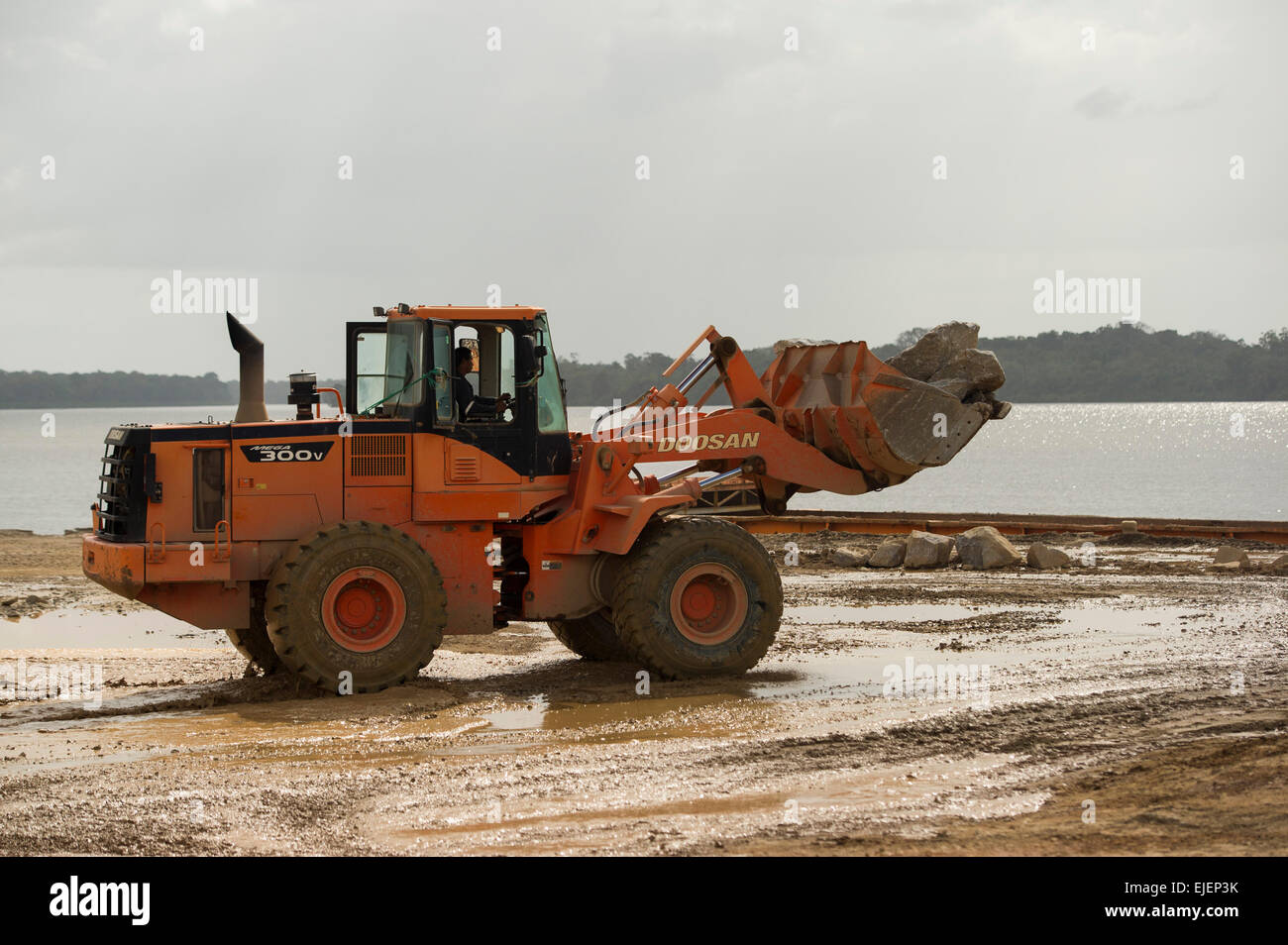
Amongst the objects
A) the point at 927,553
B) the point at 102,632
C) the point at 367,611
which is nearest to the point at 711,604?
the point at 367,611

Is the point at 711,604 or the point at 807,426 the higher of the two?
the point at 807,426

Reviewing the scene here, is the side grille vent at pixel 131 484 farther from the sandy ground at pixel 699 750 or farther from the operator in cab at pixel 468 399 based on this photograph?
the operator in cab at pixel 468 399

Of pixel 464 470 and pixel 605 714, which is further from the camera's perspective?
pixel 464 470

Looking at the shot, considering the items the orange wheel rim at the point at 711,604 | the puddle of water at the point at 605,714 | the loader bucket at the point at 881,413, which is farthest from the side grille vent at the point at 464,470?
the loader bucket at the point at 881,413

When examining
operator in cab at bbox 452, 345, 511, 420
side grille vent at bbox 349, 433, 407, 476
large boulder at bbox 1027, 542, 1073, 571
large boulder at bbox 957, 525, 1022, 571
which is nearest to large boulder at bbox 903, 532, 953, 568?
large boulder at bbox 957, 525, 1022, 571

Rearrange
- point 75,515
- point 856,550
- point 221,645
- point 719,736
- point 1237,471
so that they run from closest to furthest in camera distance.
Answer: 1. point 719,736
2. point 221,645
3. point 856,550
4. point 75,515
5. point 1237,471

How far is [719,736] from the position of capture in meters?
10.0

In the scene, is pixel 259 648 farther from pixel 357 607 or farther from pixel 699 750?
pixel 699 750

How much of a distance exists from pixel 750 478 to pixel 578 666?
2315mm

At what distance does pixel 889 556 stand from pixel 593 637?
8723mm

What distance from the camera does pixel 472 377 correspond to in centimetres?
1198
